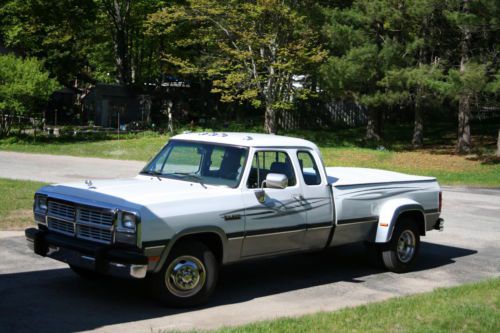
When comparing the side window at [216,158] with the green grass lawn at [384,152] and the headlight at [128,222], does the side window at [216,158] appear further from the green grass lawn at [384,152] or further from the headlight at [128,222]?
the green grass lawn at [384,152]

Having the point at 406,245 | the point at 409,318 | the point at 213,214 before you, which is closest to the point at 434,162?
the point at 406,245

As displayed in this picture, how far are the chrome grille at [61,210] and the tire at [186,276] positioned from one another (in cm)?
112

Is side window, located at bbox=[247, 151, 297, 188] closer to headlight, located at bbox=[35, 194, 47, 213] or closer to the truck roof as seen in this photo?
the truck roof

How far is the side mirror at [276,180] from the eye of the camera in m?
7.96

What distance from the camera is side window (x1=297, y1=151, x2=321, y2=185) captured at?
889 centimetres

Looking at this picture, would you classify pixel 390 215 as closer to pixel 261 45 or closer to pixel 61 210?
pixel 61 210

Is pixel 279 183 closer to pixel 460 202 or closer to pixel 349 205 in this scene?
pixel 349 205

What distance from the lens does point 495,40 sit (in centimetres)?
3238

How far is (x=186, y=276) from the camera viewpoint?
741 centimetres

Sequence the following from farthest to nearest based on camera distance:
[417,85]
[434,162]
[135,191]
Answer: [417,85] < [434,162] < [135,191]

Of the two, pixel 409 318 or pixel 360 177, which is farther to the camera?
pixel 360 177

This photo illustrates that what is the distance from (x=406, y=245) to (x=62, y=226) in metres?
4.85

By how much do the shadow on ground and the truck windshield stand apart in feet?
4.39

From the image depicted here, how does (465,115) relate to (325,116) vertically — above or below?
above
